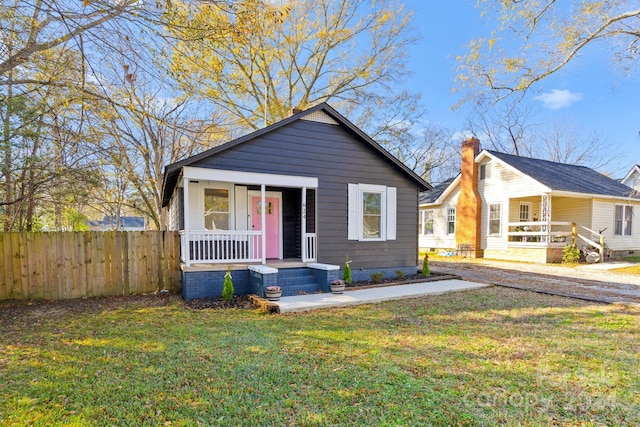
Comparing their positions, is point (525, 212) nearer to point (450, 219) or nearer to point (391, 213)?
point (450, 219)

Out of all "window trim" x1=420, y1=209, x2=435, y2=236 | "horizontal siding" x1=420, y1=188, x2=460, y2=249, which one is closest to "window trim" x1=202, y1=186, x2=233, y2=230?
"horizontal siding" x1=420, y1=188, x2=460, y2=249

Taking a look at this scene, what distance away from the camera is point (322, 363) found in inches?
150

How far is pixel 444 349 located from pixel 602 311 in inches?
169

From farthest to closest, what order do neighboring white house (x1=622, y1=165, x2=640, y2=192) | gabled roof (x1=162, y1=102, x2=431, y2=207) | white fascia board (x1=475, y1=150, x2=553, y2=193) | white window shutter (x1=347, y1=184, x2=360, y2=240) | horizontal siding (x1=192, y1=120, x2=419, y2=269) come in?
neighboring white house (x1=622, y1=165, x2=640, y2=192) → white fascia board (x1=475, y1=150, x2=553, y2=193) → white window shutter (x1=347, y1=184, x2=360, y2=240) → horizontal siding (x1=192, y1=120, x2=419, y2=269) → gabled roof (x1=162, y1=102, x2=431, y2=207)

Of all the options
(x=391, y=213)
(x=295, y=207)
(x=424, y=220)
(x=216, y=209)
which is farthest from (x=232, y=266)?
(x=424, y=220)

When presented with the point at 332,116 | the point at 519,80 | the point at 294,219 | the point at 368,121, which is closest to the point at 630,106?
the point at 519,80

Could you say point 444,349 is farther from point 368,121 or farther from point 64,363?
point 368,121

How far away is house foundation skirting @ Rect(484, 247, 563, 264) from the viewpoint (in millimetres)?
13766

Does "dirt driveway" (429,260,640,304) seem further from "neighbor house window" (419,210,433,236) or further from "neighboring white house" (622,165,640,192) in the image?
"neighboring white house" (622,165,640,192)

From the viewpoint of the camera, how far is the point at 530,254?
1429cm

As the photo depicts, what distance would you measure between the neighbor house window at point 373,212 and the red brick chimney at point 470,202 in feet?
28.1

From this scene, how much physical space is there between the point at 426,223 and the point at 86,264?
57.0 ft

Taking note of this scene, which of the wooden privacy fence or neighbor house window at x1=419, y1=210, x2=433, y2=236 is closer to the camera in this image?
the wooden privacy fence

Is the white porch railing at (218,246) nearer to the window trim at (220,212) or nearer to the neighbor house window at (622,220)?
the window trim at (220,212)
